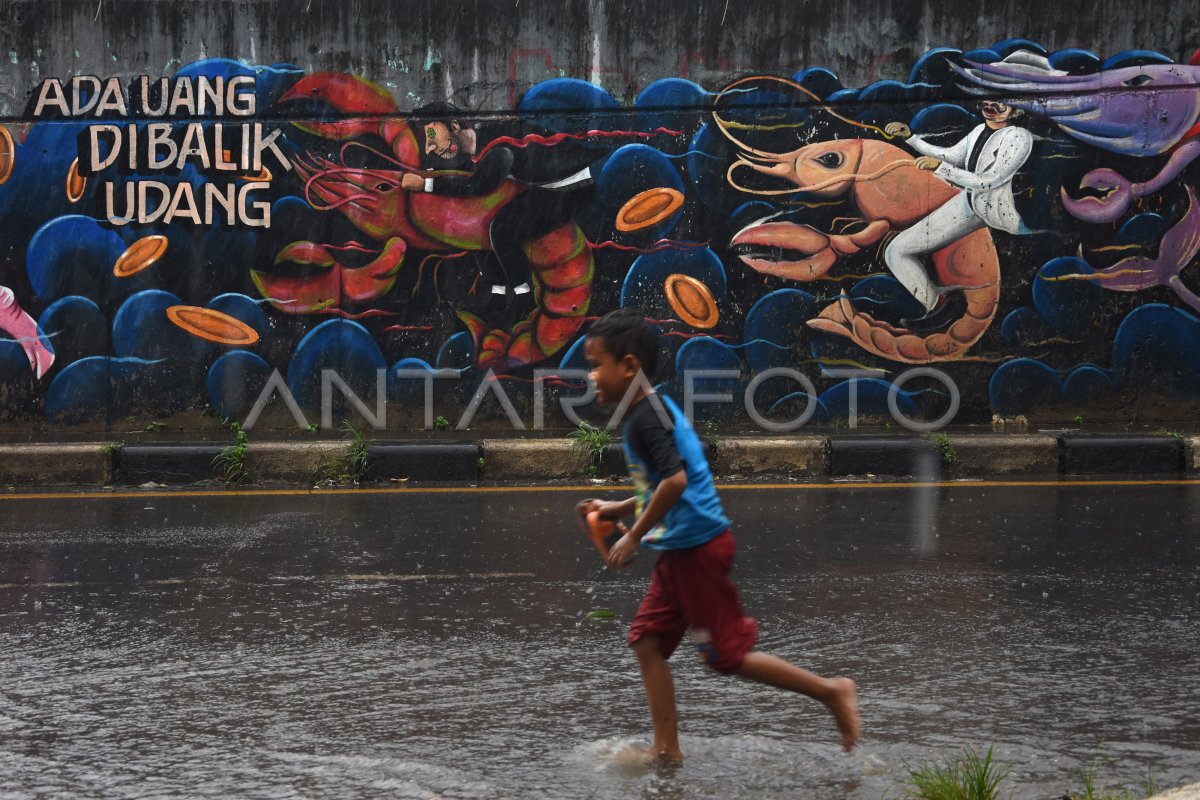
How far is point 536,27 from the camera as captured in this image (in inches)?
428

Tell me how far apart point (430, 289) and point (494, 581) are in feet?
16.5

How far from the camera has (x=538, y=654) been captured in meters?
5.02

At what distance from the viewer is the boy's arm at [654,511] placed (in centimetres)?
365

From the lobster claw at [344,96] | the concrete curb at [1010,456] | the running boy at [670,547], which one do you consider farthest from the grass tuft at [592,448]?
the running boy at [670,547]

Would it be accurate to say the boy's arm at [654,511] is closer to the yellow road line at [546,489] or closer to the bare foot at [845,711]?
the bare foot at [845,711]

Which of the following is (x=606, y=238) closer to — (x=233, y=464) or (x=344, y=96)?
(x=344, y=96)

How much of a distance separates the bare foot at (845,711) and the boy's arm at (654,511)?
0.70 meters

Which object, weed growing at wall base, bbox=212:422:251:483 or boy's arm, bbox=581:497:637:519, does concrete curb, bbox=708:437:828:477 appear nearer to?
weed growing at wall base, bbox=212:422:251:483

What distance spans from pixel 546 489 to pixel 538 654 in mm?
4105

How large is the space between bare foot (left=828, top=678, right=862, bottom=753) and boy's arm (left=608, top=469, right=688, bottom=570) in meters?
0.70

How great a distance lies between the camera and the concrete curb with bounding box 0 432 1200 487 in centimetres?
953

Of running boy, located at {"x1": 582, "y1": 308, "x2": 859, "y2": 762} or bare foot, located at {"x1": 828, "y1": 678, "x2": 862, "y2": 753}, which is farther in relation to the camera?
bare foot, located at {"x1": 828, "y1": 678, "x2": 862, "y2": 753}

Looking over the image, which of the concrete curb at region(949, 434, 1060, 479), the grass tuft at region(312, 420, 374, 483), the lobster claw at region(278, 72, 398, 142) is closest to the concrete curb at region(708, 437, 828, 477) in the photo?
the concrete curb at region(949, 434, 1060, 479)

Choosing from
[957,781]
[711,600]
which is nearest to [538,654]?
[711,600]
